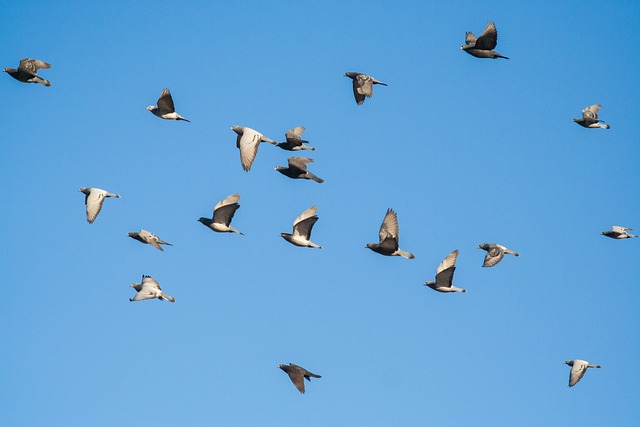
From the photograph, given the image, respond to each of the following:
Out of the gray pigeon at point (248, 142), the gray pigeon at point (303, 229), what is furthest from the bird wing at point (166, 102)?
the gray pigeon at point (303, 229)

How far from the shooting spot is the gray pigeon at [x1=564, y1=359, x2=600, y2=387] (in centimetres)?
6372

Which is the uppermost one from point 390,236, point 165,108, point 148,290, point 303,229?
point 165,108

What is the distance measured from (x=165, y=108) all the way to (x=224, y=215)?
5.80 meters

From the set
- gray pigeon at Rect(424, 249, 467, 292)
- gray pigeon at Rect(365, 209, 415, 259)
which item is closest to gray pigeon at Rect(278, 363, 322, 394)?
gray pigeon at Rect(365, 209, 415, 259)

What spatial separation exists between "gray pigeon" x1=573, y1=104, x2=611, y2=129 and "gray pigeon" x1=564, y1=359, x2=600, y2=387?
11.1 m

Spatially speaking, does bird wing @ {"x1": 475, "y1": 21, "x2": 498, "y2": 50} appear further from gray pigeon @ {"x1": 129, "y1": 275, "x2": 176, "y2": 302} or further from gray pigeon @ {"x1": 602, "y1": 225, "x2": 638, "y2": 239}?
gray pigeon @ {"x1": 129, "y1": 275, "x2": 176, "y2": 302}

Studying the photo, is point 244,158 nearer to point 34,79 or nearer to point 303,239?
point 303,239

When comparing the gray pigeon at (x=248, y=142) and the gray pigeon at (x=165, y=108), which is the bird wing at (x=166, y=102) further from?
the gray pigeon at (x=248, y=142)

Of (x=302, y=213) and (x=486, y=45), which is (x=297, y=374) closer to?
(x=302, y=213)

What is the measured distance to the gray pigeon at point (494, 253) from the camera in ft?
206

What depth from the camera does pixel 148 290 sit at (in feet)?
190

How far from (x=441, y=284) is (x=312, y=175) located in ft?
24.5

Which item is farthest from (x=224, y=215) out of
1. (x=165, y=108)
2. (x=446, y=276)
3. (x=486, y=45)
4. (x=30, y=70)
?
(x=486, y=45)

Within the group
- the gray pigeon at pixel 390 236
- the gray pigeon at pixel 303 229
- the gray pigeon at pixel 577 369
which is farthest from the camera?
the gray pigeon at pixel 577 369
